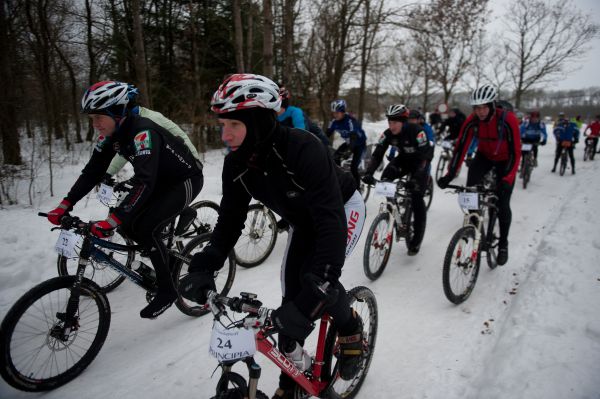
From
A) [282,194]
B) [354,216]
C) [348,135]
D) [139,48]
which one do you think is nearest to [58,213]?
[282,194]

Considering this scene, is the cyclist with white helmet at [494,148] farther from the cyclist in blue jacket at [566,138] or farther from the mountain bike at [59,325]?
the cyclist in blue jacket at [566,138]

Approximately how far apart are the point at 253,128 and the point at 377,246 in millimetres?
3255

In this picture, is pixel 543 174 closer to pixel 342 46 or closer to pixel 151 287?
pixel 342 46

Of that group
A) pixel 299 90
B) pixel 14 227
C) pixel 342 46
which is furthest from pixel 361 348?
pixel 299 90

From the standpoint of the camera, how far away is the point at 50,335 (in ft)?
8.96

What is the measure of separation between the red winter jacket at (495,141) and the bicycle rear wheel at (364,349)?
2.50 m

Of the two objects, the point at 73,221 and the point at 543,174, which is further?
the point at 543,174

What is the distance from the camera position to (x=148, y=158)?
9.66 ft

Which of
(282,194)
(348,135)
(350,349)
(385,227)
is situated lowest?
(350,349)

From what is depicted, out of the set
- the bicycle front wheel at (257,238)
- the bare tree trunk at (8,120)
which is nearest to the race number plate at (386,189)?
the bicycle front wheel at (257,238)

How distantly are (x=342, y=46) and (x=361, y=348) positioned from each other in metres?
13.0

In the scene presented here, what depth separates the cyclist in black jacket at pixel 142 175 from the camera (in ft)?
9.59

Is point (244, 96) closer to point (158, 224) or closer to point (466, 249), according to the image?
point (158, 224)

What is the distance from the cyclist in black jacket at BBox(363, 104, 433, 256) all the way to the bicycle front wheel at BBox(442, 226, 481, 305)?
1.09m
